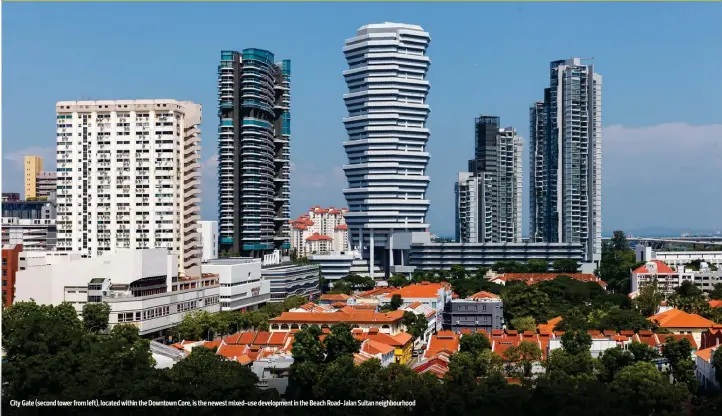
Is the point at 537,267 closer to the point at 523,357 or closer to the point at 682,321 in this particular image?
the point at 682,321

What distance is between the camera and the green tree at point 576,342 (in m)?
27.1

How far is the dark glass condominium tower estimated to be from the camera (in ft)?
193

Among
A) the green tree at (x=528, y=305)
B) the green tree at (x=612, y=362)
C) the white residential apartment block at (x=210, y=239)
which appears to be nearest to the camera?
the green tree at (x=612, y=362)

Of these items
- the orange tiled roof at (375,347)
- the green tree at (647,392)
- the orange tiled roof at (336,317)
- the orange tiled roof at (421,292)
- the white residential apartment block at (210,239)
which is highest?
the white residential apartment block at (210,239)

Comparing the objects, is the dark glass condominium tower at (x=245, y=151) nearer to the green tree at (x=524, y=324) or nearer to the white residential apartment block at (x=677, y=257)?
the green tree at (x=524, y=324)

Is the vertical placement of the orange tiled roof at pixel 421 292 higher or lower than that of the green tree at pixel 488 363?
higher

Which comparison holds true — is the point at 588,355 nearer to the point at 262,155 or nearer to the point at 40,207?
the point at 262,155

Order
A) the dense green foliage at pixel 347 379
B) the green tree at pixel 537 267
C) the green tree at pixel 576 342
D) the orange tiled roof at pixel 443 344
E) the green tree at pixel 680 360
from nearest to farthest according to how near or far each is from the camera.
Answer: the dense green foliage at pixel 347 379 < the green tree at pixel 680 360 < the green tree at pixel 576 342 < the orange tiled roof at pixel 443 344 < the green tree at pixel 537 267

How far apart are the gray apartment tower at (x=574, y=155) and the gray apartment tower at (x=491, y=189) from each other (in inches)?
270

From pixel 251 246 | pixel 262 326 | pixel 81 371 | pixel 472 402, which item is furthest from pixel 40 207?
pixel 472 402

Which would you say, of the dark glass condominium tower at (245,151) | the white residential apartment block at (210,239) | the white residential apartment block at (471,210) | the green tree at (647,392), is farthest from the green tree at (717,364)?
the white residential apartment block at (471,210)

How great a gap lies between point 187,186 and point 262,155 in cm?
1636

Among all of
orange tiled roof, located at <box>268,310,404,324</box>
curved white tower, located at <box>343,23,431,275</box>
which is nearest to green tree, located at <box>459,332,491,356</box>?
orange tiled roof, located at <box>268,310,404,324</box>

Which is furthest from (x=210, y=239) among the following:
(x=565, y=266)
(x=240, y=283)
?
(x=565, y=266)
